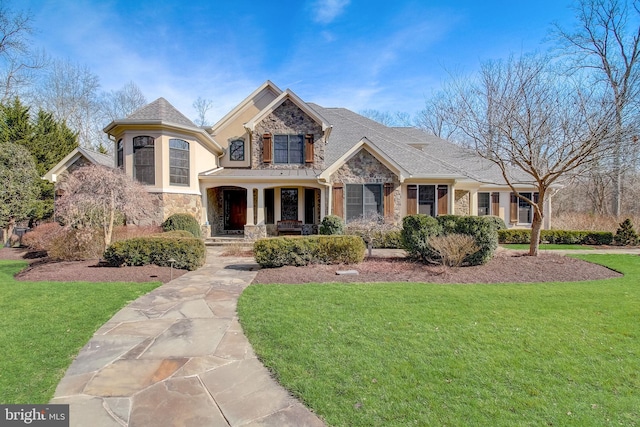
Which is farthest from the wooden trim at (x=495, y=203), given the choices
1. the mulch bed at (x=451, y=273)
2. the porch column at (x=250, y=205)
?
the porch column at (x=250, y=205)

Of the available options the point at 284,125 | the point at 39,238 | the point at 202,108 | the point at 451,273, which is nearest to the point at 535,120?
the point at 451,273

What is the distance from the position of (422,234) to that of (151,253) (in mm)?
7894

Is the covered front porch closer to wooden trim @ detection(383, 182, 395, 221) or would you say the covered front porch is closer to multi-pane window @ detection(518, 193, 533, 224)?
wooden trim @ detection(383, 182, 395, 221)

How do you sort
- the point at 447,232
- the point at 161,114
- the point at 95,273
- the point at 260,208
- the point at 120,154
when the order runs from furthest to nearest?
1. the point at 260,208
2. the point at 120,154
3. the point at 161,114
4. the point at 447,232
5. the point at 95,273

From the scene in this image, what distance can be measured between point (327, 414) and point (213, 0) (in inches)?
486

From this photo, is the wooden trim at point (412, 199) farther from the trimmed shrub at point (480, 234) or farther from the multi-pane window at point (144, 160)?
the multi-pane window at point (144, 160)

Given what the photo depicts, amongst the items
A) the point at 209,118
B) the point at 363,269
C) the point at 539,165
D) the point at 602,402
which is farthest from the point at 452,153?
the point at 209,118

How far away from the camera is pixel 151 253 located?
8.57m

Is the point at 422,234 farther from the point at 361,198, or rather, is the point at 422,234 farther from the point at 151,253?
the point at 151,253

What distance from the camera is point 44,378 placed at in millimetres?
3225

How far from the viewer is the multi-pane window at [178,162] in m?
14.2

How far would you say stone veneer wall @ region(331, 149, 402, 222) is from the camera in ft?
47.7

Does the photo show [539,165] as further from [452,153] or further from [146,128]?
[146,128]

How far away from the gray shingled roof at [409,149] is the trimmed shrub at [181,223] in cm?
763
